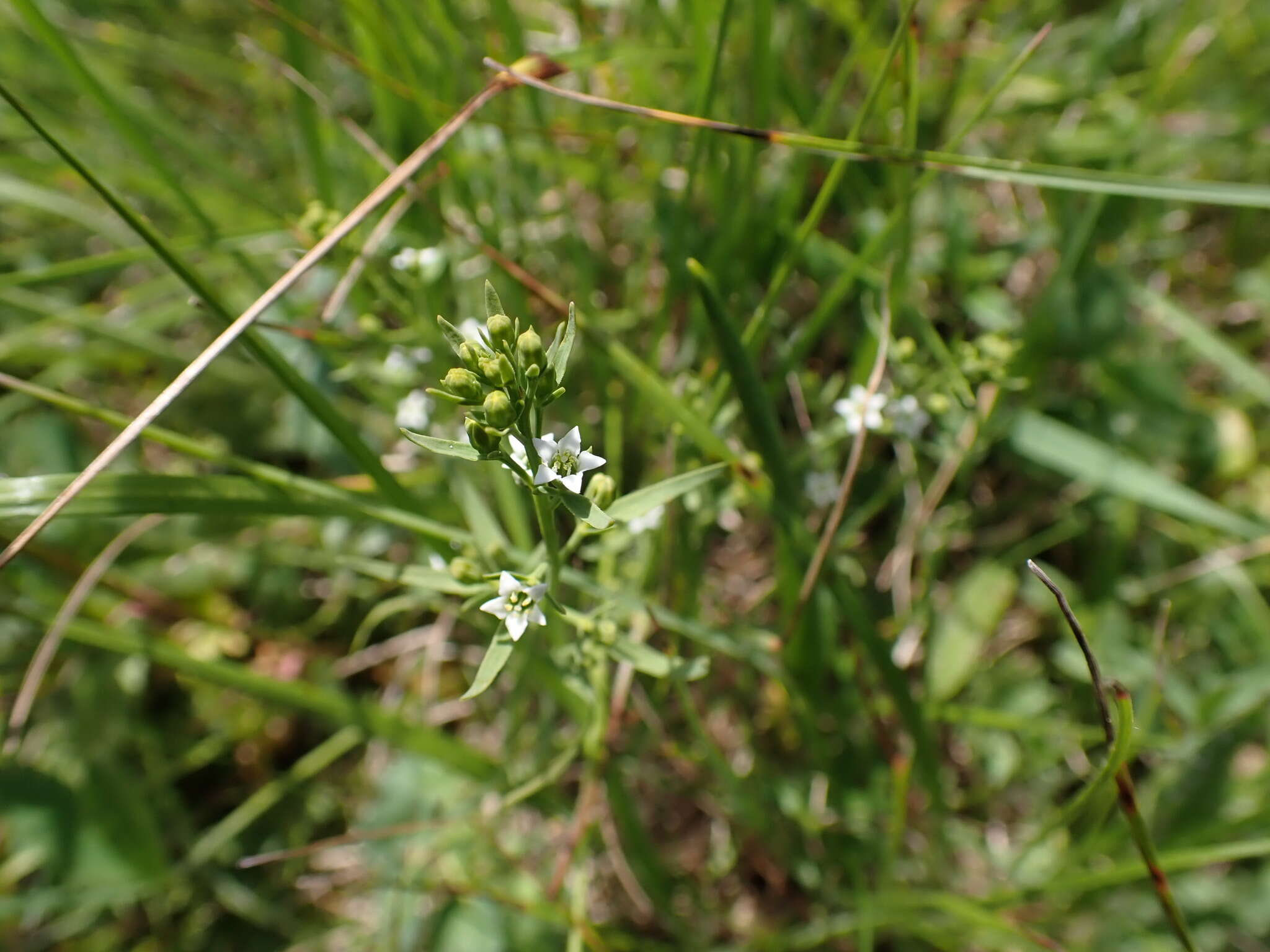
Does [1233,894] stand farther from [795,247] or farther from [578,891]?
[795,247]

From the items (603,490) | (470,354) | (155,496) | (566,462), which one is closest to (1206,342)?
(603,490)

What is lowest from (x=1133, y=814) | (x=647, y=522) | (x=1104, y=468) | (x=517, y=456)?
(x=1104, y=468)

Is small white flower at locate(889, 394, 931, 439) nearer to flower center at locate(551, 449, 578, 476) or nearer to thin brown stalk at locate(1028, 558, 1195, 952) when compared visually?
thin brown stalk at locate(1028, 558, 1195, 952)

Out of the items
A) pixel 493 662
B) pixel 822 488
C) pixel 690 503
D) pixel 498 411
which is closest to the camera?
pixel 498 411

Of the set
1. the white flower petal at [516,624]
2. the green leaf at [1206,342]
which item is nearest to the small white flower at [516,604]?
the white flower petal at [516,624]

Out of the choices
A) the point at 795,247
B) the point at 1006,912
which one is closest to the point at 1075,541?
the point at 1006,912

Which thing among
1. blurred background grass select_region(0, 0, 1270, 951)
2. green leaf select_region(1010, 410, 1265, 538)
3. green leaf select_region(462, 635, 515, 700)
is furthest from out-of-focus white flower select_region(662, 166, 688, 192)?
green leaf select_region(462, 635, 515, 700)

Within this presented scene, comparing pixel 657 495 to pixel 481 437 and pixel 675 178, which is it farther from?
pixel 675 178
